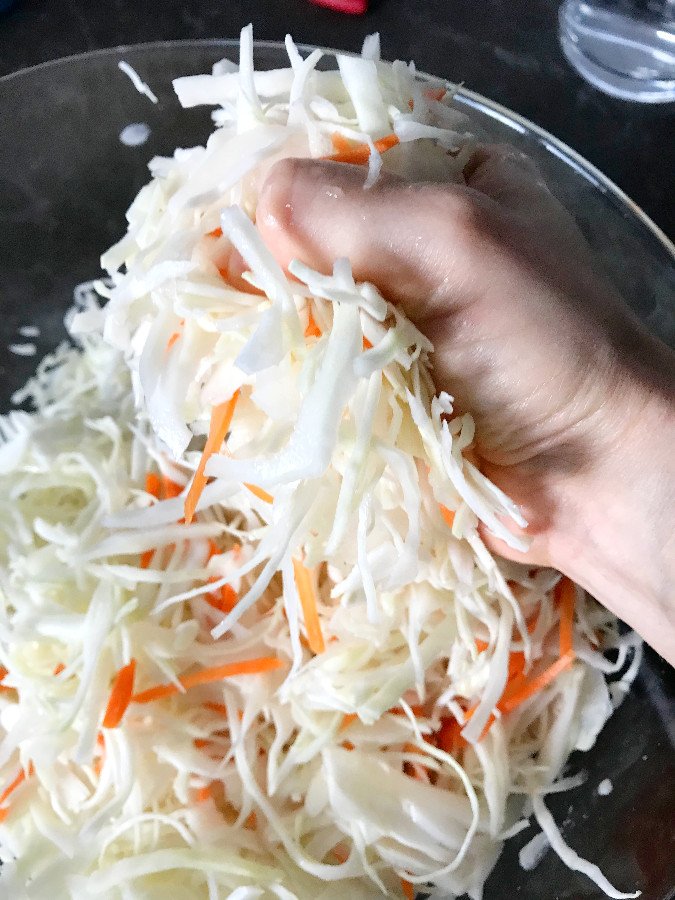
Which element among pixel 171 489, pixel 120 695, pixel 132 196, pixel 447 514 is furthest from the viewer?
pixel 132 196

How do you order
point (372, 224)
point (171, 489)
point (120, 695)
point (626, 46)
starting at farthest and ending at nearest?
1. point (626, 46)
2. point (171, 489)
3. point (120, 695)
4. point (372, 224)

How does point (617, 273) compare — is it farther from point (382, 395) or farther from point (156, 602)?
point (156, 602)

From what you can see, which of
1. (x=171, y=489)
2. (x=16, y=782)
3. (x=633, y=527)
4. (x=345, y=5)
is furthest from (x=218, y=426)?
Answer: (x=345, y=5)

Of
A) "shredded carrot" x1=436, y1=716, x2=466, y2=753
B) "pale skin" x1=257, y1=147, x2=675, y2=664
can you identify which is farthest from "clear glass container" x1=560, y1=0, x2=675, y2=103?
"shredded carrot" x1=436, y1=716, x2=466, y2=753

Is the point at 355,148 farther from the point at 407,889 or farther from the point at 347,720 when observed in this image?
the point at 407,889

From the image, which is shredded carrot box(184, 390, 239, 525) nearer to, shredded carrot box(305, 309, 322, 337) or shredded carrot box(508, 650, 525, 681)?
shredded carrot box(305, 309, 322, 337)

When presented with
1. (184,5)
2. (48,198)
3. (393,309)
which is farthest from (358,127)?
(184,5)
